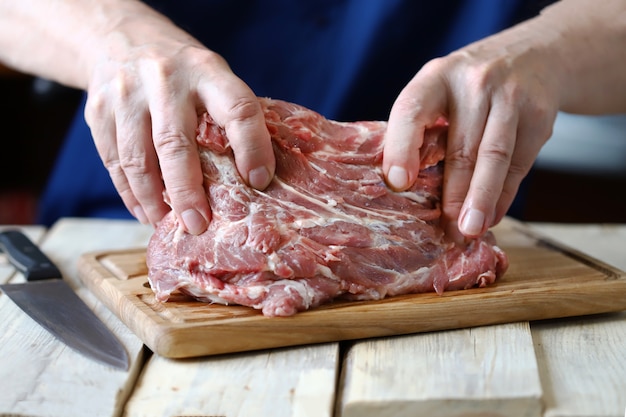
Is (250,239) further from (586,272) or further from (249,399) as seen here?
(586,272)

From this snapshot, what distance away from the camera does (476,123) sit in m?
2.29

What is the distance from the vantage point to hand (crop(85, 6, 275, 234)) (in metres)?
2.15

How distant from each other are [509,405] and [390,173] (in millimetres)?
773

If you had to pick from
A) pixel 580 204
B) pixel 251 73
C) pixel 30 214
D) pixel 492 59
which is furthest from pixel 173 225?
pixel 30 214

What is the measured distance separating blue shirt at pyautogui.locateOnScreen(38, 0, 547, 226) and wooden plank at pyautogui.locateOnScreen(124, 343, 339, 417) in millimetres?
1547

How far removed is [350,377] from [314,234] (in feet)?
1.51

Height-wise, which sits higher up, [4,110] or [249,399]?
[249,399]

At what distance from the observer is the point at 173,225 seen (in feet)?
7.50

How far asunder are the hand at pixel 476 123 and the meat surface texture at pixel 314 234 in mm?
62

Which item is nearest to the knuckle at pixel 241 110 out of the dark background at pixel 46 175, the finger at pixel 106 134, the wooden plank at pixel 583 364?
the finger at pixel 106 134

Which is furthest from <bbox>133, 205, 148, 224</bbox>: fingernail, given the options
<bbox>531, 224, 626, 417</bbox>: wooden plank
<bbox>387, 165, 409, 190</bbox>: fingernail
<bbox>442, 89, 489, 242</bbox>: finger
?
<bbox>531, 224, 626, 417</bbox>: wooden plank

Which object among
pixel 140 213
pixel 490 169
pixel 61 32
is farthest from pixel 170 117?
pixel 490 169

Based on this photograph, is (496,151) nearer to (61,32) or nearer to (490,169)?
(490,169)

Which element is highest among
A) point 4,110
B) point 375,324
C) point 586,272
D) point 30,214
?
point 375,324
